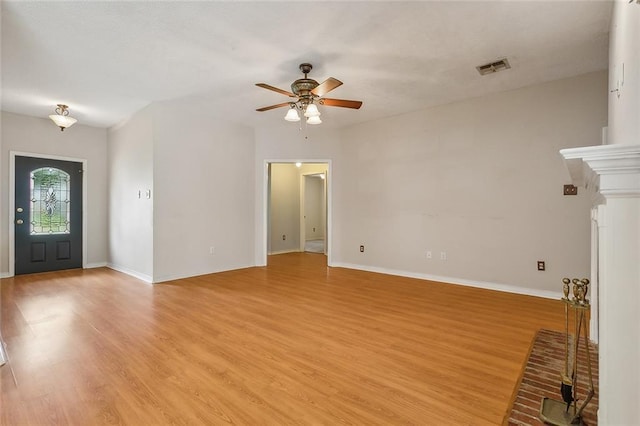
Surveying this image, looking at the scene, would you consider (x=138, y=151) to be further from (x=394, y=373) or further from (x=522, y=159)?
(x=522, y=159)

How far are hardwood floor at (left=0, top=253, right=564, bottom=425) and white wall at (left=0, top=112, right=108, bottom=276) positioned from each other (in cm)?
176

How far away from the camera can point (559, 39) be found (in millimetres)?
2943

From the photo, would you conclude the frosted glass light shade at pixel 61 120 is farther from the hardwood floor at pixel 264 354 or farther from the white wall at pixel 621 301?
the white wall at pixel 621 301

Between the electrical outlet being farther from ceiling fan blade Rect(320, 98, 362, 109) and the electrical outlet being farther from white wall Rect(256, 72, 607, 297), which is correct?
ceiling fan blade Rect(320, 98, 362, 109)

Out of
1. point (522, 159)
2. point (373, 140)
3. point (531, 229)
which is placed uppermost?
point (373, 140)

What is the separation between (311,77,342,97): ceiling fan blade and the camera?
2.92 m

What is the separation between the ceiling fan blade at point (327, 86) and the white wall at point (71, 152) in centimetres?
522

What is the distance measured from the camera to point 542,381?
2.04 meters

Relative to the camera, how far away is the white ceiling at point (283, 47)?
2.49 metres

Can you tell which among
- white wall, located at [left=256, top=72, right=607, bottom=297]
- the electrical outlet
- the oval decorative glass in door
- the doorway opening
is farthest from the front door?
the electrical outlet

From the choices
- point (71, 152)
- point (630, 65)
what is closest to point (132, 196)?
point (71, 152)

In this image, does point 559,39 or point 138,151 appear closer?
point 559,39

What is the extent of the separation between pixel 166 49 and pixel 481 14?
115 inches

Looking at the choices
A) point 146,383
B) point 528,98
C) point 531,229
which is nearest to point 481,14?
point 528,98
